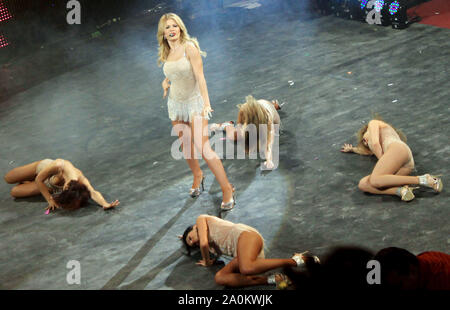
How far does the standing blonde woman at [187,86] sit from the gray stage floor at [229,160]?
0.44m

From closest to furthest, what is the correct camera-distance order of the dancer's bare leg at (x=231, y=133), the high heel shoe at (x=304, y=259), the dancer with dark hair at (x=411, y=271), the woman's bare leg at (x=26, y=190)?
the dancer with dark hair at (x=411, y=271)
the high heel shoe at (x=304, y=259)
the woman's bare leg at (x=26, y=190)
the dancer's bare leg at (x=231, y=133)

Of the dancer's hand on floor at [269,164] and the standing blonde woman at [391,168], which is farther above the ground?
the standing blonde woman at [391,168]

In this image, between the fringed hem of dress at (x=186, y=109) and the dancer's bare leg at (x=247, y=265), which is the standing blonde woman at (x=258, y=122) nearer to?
the fringed hem of dress at (x=186, y=109)

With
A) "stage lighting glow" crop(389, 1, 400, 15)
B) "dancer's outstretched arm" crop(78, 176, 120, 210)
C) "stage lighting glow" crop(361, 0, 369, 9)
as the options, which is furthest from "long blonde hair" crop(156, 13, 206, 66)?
"stage lighting glow" crop(361, 0, 369, 9)

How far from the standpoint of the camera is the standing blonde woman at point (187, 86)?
12.6 feet

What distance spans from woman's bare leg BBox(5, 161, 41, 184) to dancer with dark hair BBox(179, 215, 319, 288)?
208 cm

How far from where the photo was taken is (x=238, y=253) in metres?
3.22

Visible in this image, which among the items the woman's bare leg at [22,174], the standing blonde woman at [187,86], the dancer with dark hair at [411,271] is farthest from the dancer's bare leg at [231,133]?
the dancer with dark hair at [411,271]

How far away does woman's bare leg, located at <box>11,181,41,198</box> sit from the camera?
4.71m

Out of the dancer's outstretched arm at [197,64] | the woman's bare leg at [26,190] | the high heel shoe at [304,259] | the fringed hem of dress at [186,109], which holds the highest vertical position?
the dancer's outstretched arm at [197,64]

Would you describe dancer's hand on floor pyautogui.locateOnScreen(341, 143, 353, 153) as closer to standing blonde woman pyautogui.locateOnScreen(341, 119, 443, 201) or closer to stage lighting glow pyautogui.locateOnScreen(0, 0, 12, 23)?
standing blonde woman pyautogui.locateOnScreen(341, 119, 443, 201)

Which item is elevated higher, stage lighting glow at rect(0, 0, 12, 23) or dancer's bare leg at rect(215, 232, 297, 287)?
stage lighting glow at rect(0, 0, 12, 23)

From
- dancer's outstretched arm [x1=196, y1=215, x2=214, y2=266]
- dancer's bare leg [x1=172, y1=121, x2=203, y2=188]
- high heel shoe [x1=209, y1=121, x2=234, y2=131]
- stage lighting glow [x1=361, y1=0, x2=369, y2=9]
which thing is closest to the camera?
dancer's outstretched arm [x1=196, y1=215, x2=214, y2=266]

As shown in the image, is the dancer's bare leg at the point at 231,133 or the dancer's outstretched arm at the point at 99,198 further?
the dancer's bare leg at the point at 231,133
